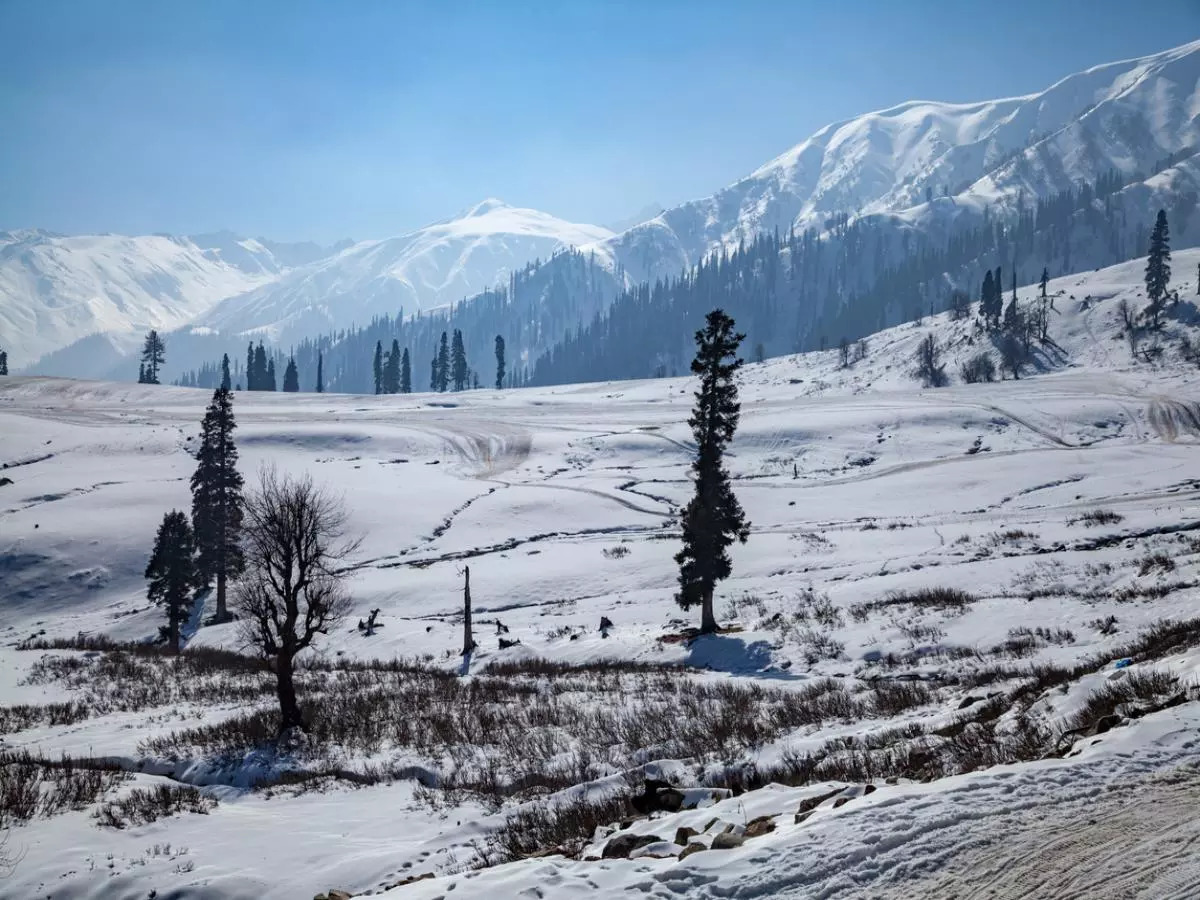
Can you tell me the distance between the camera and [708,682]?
2089cm

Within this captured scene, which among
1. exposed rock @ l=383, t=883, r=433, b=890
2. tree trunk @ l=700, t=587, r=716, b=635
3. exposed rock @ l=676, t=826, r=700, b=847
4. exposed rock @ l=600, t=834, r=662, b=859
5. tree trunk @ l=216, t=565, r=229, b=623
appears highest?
exposed rock @ l=676, t=826, r=700, b=847

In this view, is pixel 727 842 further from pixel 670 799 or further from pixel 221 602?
pixel 221 602

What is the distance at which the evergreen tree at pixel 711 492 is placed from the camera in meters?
31.0

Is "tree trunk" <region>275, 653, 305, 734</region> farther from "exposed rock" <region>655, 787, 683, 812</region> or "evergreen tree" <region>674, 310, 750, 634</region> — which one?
"evergreen tree" <region>674, 310, 750, 634</region>

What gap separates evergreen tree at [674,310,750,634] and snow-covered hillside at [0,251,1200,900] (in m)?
2.33

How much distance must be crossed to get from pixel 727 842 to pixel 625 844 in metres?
1.25

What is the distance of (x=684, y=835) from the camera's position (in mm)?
6824

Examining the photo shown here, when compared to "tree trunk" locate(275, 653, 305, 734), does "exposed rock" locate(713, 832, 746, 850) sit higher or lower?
higher

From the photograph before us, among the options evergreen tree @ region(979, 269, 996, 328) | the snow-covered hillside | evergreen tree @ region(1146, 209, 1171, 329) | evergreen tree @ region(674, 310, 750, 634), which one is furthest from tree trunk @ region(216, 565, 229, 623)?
evergreen tree @ region(1146, 209, 1171, 329)

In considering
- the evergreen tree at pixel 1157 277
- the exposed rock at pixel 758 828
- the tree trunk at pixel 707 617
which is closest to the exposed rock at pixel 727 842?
the exposed rock at pixel 758 828

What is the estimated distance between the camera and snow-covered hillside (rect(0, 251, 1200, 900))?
6.09 metres

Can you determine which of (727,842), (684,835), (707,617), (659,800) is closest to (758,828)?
(727,842)

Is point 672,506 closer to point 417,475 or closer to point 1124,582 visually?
point 417,475

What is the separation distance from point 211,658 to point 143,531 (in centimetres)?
2966
